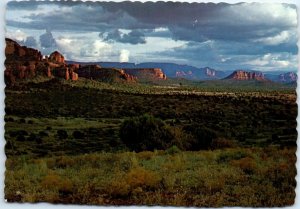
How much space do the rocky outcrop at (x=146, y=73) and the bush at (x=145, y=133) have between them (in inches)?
22.3

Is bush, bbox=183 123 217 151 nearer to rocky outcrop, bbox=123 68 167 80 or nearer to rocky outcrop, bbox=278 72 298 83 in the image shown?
rocky outcrop, bbox=123 68 167 80

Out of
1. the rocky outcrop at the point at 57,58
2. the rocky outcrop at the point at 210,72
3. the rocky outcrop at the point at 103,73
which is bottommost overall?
the rocky outcrop at the point at 103,73

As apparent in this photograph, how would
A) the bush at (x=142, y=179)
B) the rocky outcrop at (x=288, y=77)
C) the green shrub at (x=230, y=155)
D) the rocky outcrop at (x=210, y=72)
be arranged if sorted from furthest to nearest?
the rocky outcrop at (x=210, y=72) → the green shrub at (x=230, y=155) → the bush at (x=142, y=179) → the rocky outcrop at (x=288, y=77)

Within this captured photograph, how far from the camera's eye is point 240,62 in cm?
1230

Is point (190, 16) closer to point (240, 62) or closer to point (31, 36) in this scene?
point (240, 62)

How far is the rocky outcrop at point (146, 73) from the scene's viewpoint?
40.1 ft

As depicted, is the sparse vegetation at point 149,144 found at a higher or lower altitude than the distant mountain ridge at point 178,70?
lower

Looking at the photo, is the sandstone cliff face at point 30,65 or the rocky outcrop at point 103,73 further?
the rocky outcrop at point 103,73

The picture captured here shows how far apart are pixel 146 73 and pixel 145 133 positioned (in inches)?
33.9

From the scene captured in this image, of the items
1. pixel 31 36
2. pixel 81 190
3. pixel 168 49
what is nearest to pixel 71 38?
pixel 31 36

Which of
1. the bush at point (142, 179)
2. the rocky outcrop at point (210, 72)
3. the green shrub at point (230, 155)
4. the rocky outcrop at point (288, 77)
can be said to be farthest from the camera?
the rocky outcrop at point (210, 72)

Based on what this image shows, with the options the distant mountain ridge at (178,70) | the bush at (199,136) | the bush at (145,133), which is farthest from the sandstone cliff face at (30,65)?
the bush at (199,136)

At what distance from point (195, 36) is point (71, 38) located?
1773 millimetres

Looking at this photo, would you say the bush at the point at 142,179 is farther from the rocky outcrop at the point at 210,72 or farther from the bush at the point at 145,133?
the rocky outcrop at the point at 210,72
